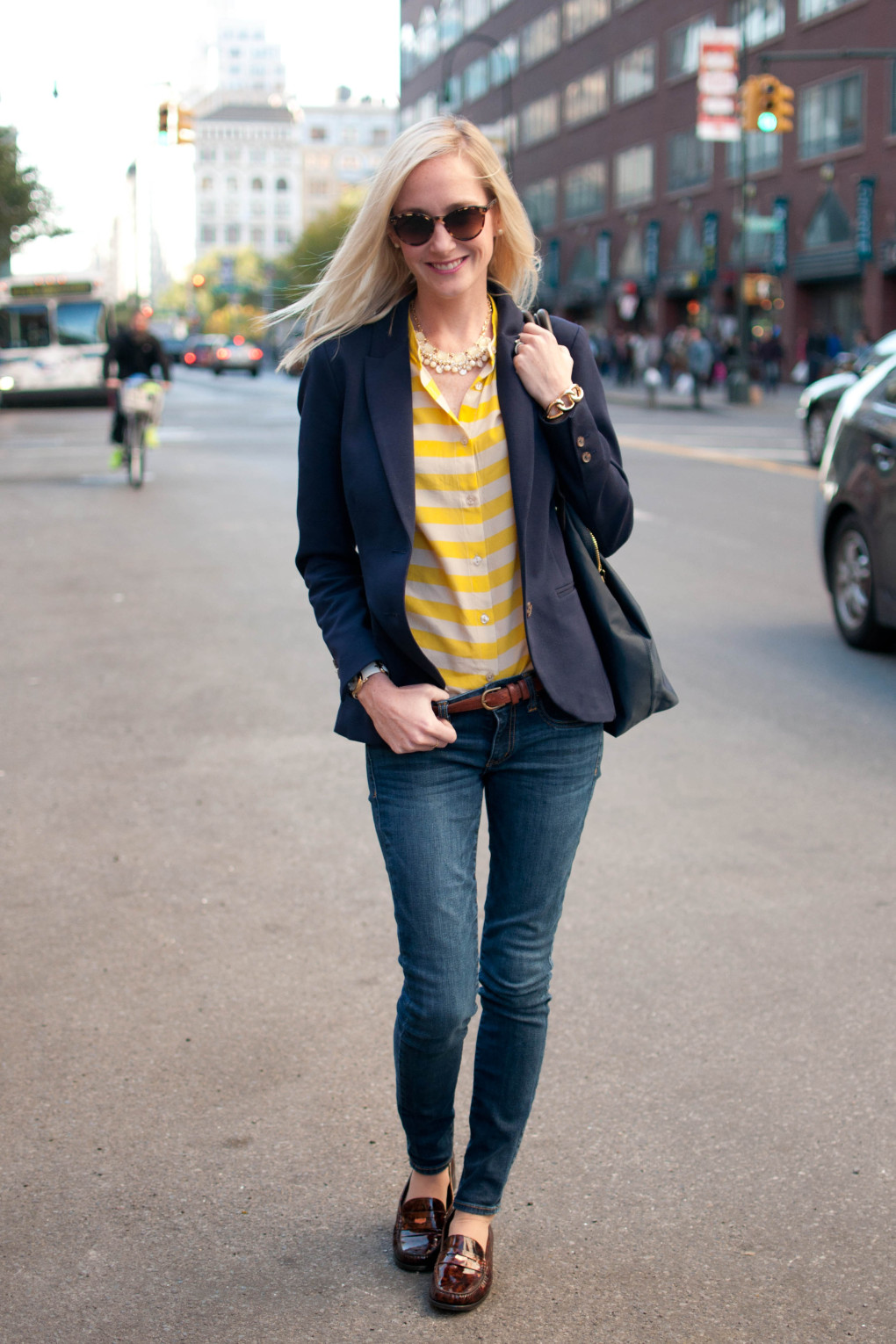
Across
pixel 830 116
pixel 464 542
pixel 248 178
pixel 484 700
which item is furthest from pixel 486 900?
pixel 248 178

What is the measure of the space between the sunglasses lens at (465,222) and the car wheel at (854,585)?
6.19m

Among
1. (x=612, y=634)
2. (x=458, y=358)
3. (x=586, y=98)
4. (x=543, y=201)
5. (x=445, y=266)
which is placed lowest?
(x=612, y=634)

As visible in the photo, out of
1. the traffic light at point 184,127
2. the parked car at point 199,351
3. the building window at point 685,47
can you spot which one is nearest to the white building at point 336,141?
the parked car at point 199,351

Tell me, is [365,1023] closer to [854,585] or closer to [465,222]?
[465,222]

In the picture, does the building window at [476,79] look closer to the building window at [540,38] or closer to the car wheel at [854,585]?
the building window at [540,38]

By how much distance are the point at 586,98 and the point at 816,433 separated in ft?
149

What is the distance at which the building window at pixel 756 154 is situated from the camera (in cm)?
4466

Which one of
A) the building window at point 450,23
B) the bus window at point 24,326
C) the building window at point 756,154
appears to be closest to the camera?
the bus window at point 24,326

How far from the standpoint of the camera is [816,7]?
41219mm

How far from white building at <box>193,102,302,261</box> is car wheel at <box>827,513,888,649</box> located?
179m

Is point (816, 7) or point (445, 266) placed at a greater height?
point (816, 7)

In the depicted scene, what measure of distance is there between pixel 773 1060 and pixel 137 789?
311 cm

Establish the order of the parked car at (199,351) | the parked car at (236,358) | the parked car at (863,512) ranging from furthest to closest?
1. the parked car at (199,351)
2. the parked car at (236,358)
3. the parked car at (863,512)

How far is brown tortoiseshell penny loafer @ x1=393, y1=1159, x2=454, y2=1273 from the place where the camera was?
111 inches
